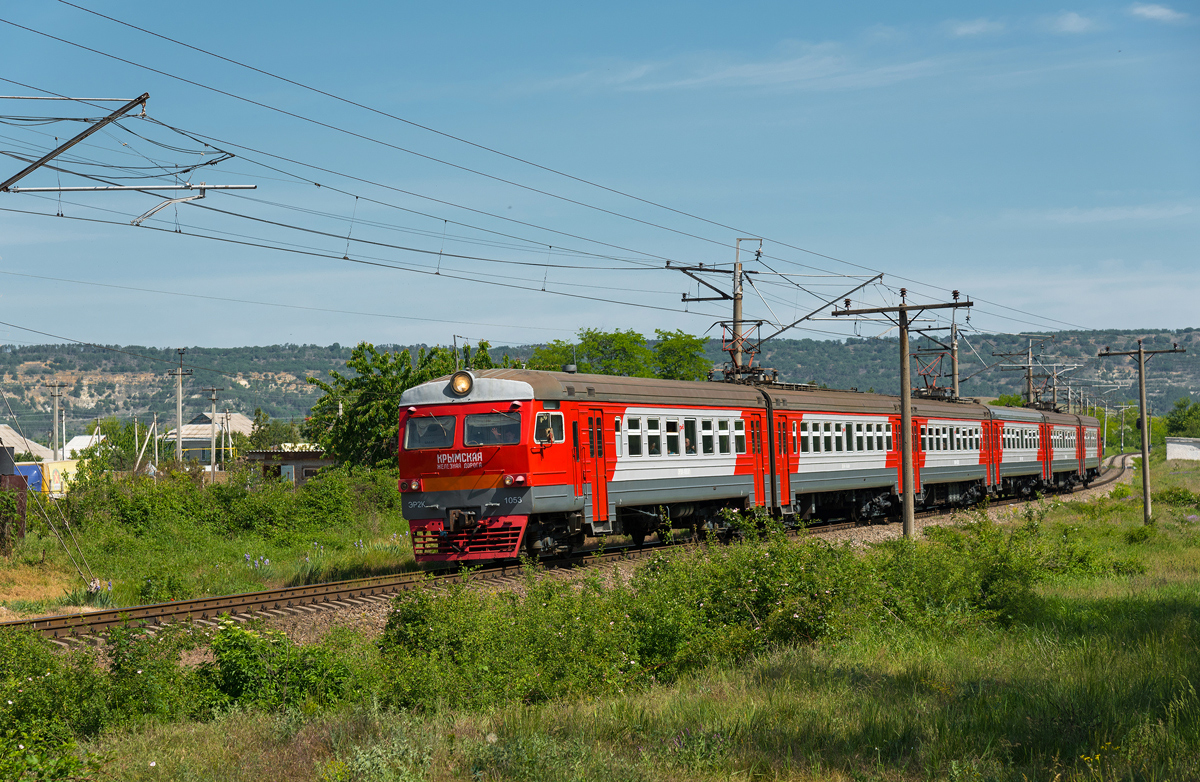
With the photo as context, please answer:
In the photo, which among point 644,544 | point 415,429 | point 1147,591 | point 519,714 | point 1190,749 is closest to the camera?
point 1190,749

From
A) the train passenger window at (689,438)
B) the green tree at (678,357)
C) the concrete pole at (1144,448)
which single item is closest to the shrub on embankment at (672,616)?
the train passenger window at (689,438)

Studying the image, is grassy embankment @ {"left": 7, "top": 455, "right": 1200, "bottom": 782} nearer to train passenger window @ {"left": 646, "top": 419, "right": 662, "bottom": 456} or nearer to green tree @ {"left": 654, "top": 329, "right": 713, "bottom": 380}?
train passenger window @ {"left": 646, "top": 419, "right": 662, "bottom": 456}

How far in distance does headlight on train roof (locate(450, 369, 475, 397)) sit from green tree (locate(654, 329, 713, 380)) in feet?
136

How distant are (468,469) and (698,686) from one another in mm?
8649

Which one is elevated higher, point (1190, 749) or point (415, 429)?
point (415, 429)

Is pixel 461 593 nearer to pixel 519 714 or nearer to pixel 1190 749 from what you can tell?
pixel 519 714

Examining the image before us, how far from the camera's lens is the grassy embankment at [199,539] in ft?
62.3

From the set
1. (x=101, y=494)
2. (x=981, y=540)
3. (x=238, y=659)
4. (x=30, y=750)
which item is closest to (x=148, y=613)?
(x=238, y=659)

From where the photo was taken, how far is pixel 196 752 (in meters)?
7.79

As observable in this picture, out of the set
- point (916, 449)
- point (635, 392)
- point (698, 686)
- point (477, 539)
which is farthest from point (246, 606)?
point (916, 449)

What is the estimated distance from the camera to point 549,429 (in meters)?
18.1

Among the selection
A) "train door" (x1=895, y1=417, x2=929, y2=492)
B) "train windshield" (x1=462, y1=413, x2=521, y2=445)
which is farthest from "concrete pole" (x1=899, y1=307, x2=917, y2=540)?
"train door" (x1=895, y1=417, x2=929, y2=492)

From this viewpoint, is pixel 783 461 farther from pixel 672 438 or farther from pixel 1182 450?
pixel 1182 450

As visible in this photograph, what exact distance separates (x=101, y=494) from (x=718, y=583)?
59.2 ft
